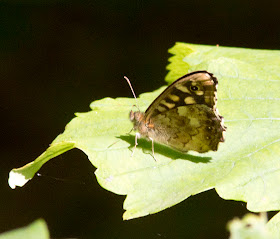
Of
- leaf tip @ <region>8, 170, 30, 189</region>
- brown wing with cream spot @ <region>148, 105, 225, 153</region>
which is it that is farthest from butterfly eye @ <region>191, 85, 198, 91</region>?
leaf tip @ <region>8, 170, 30, 189</region>

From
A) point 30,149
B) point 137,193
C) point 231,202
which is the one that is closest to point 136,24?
point 30,149

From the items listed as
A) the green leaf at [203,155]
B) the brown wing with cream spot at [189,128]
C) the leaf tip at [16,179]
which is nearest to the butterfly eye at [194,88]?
the brown wing with cream spot at [189,128]

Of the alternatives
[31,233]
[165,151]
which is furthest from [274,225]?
[31,233]

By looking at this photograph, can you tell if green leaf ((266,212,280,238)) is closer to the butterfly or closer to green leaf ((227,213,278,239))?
the butterfly

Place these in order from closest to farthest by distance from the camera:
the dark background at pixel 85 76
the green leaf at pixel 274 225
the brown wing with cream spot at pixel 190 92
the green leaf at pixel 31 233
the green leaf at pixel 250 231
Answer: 1. the green leaf at pixel 250 231
2. the green leaf at pixel 31 233
3. the green leaf at pixel 274 225
4. the brown wing with cream spot at pixel 190 92
5. the dark background at pixel 85 76

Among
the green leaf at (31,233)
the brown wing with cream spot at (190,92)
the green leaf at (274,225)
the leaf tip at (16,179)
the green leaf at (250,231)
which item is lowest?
the green leaf at (274,225)

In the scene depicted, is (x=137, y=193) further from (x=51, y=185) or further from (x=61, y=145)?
(x=51, y=185)

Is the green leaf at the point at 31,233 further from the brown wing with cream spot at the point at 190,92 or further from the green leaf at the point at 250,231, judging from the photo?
the brown wing with cream spot at the point at 190,92

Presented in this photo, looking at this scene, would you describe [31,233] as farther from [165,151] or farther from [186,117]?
[186,117]
